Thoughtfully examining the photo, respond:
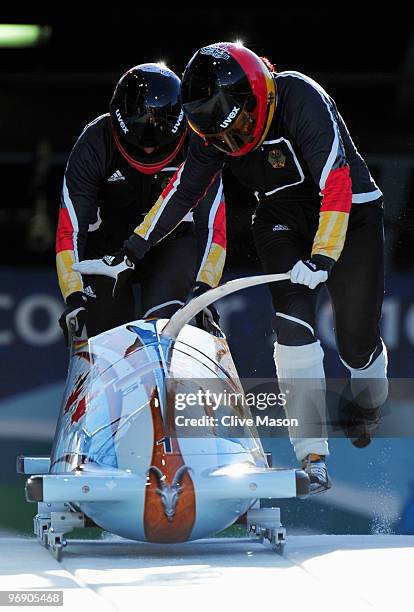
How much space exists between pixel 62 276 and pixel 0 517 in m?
1.37

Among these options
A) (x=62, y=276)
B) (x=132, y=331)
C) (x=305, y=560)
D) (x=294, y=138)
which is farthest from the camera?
(x=62, y=276)

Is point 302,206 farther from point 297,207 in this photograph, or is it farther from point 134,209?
point 134,209

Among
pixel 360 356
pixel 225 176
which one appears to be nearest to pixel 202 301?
pixel 360 356

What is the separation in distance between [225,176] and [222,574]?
356cm

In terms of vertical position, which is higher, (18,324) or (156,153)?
(156,153)

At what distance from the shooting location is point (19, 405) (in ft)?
18.8

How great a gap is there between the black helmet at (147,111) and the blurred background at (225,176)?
1.14m

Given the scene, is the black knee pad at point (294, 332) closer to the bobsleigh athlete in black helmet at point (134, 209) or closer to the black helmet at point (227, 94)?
the bobsleigh athlete in black helmet at point (134, 209)

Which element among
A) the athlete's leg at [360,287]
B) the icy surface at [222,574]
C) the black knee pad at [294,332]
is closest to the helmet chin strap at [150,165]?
the athlete's leg at [360,287]

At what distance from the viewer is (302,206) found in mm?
4484

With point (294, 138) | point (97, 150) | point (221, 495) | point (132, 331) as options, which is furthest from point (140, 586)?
point (97, 150)

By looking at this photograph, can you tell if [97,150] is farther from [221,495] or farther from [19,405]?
[221,495]

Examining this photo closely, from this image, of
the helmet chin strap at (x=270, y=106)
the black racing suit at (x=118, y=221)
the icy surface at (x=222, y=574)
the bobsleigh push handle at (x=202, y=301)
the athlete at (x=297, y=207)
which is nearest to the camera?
the icy surface at (x=222, y=574)

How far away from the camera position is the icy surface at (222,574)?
2.48 m
